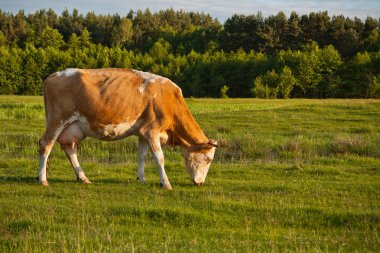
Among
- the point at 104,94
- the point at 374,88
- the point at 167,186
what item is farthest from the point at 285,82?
the point at 167,186

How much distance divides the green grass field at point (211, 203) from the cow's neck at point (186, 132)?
3.81ft

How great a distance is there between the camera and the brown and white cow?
13.8m

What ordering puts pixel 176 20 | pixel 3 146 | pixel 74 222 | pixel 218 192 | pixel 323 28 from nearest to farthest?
pixel 74 222 < pixel 218 192 < pixel 3 146 < pixel 323 28 < pixel 176 20

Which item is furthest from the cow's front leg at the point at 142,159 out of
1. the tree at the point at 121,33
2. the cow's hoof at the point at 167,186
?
the tree at the point at 121,33

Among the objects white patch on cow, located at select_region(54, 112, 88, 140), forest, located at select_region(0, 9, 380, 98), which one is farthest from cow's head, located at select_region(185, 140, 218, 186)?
forest, located at select_region(0, 9, 380, 98)

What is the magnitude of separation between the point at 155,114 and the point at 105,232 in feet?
19.4

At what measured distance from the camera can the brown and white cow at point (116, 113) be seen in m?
13.8

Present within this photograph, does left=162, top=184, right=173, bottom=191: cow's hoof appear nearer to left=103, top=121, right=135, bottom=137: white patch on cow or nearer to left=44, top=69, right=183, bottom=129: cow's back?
left=103, top=121, right=135, bottom=137: white patch on cow

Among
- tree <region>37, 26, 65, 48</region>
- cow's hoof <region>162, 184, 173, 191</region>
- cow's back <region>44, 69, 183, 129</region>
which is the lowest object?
tree <region>37, 26, 65, 48</region>

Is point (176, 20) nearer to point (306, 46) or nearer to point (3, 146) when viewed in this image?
point (306, 46)

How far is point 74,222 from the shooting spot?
380 inches

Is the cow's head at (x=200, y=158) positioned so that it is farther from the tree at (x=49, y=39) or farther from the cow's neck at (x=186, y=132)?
the tree at (x=49, y=39)

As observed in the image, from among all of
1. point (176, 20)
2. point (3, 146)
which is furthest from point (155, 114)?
point (176, 20)

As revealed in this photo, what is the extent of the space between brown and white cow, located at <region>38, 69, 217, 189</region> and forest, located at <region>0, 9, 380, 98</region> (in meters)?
76.9
